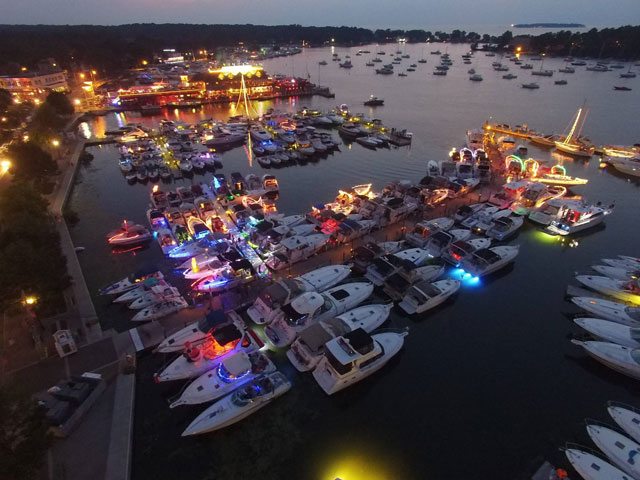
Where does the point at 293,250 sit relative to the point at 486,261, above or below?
above

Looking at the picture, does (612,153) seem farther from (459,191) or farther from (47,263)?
(47,263)

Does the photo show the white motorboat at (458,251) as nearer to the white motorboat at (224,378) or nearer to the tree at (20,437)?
the white motorboat at (224,378)

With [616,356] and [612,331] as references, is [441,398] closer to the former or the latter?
[616,356]

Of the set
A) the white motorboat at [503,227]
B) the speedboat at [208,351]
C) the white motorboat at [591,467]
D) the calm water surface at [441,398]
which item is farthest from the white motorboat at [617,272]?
the speedboat at [208,351]

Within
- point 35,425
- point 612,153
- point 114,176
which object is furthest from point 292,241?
point 612,153

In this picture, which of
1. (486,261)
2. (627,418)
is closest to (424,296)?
(486,261)

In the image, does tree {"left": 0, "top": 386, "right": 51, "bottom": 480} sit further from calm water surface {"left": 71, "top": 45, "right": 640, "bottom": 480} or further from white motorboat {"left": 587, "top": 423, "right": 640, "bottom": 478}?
white motorboat {"left": 587, "top": 423, "right": 640, "bottom": 478}
